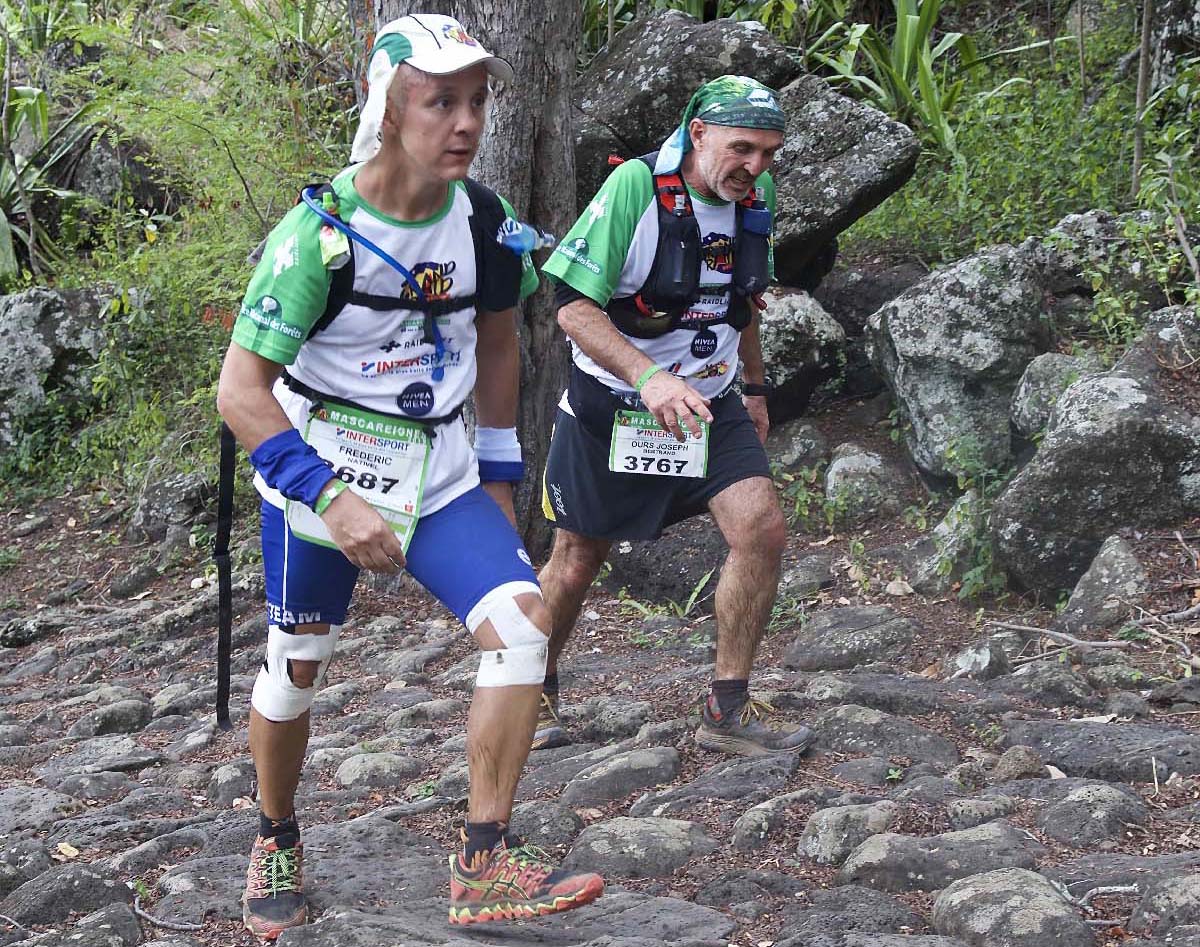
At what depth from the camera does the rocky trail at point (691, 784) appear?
3.40 metres

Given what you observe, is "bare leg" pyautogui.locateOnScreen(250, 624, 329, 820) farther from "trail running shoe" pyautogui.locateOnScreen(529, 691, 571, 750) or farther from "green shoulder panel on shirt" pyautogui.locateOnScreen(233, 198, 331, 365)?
"trail running shoe" pyautogui.locateOnScreen(529, 691, 571, 750)

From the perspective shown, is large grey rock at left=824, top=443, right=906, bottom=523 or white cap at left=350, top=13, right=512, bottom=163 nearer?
white cap at left=350, top=13, right=512, bottom=163

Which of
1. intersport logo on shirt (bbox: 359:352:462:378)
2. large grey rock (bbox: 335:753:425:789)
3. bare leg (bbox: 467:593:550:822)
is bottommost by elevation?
large grey rock (bbox: 335:753:425:789)

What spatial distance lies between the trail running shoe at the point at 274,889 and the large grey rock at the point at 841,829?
1.36m

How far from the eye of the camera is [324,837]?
14.2ft

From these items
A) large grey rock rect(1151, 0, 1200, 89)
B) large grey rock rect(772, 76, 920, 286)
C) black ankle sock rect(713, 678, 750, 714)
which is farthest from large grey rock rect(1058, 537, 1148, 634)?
large grey rock rect(1151, 0, 1200, 89)

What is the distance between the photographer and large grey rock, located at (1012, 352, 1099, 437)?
6.99 meters

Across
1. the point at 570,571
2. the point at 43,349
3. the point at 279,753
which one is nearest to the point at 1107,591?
the point at 570,571

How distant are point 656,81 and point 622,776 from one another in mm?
5248

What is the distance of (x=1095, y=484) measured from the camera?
6309 mm

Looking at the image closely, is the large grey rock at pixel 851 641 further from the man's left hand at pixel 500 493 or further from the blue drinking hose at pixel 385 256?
the blue drinking hose at pixel 385 256

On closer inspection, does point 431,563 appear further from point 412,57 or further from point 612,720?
point 612,720

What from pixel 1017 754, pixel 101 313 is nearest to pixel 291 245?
pixel 1017 754

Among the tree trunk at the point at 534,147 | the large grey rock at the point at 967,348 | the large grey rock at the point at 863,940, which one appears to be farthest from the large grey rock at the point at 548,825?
the large grey rock at the point at 967,348
